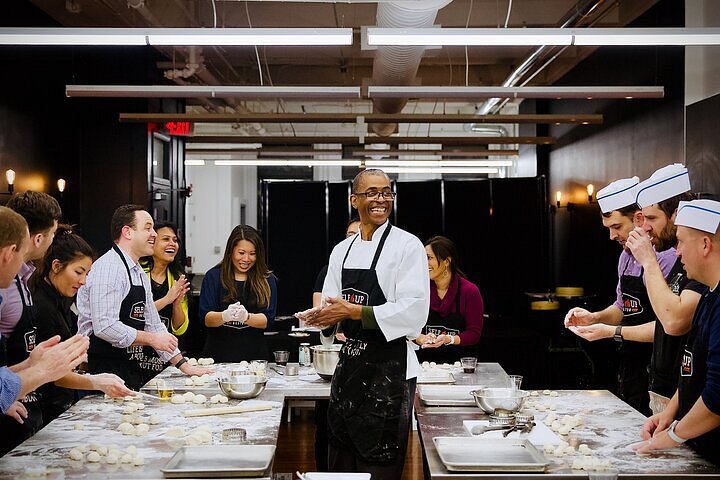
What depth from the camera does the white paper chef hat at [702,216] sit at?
8.01ft

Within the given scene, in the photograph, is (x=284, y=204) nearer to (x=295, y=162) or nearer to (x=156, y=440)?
(x=295, y=162)

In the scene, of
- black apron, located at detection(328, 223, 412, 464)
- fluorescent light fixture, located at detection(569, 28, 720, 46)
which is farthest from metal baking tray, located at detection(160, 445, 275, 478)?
fluorescent light fixture, located at detection(569, 28, 720, 46)

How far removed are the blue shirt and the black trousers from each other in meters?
1.37

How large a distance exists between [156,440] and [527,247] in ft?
22.2

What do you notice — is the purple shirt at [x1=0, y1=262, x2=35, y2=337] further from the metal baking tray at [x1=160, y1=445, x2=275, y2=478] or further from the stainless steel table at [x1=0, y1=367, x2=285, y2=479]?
the metal baking tray at [x1=160, y1=445, x2=275, y2=478]

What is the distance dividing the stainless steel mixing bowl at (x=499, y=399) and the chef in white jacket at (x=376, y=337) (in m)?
0.30

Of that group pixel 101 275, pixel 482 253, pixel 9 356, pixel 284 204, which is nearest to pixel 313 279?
pixel 284 204

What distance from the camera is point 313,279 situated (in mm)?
8891

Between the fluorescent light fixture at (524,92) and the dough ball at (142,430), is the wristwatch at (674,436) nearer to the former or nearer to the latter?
the dough ball at (142,430)

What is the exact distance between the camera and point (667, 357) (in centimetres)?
315

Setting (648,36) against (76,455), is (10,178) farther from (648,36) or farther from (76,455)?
(648,36)

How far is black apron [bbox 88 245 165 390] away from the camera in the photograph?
4.04 m

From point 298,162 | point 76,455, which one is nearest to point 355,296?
point 76,455

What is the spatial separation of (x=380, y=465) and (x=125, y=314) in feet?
5.62
